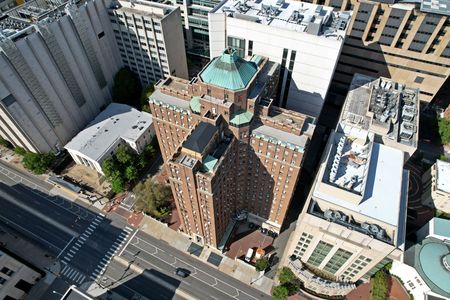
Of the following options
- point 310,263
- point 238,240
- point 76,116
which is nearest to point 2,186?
point 76,116

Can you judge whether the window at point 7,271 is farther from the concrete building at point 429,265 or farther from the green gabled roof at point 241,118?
the concrete building at point 429,265

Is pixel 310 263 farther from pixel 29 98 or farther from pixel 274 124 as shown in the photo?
pixel 29 98

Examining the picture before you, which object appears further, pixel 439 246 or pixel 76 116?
pixel 76 116

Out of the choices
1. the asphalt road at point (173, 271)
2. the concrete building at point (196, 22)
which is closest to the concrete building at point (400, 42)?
the concrete building at point (196, 22)

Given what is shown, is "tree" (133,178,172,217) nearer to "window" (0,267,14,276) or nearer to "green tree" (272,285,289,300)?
"window" (0,267,14,276)

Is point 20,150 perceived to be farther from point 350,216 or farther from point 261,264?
point 350,216

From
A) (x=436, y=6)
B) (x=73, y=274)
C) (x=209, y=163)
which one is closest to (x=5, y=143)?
(x=73, y=274)
